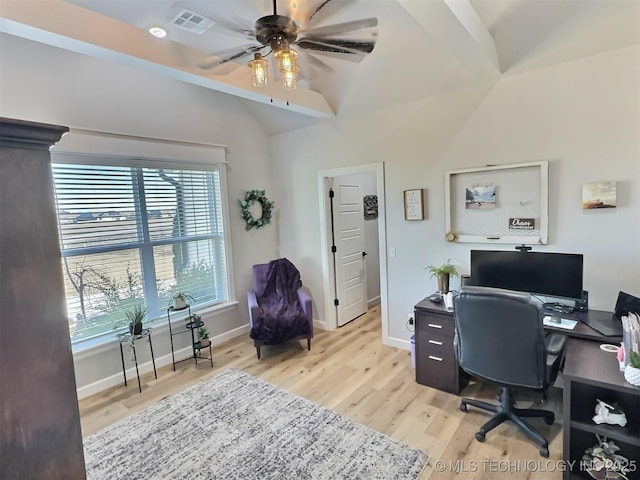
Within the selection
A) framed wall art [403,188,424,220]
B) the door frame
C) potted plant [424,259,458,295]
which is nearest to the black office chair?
potted plant [424,259,458,295]

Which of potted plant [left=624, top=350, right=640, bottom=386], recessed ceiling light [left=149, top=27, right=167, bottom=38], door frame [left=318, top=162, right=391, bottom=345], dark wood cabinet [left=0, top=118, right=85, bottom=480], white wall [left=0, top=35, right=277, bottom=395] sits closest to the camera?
dark wood cabinet [left=0, top=118, right=85, bottom=480]

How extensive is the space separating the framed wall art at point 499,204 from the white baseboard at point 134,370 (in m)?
2.83

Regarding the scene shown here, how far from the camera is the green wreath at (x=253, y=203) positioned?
13.7ft

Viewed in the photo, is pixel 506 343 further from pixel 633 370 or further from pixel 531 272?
pixel 531 272

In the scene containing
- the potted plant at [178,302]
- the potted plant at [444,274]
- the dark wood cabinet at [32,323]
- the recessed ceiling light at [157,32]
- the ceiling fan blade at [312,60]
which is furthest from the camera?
the potted plant at [178,302]

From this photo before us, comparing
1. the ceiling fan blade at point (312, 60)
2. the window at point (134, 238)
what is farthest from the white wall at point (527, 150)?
the window at point (134, 238)

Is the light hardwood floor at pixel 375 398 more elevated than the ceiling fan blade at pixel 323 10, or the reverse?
the ceiling fan blade at pixel 323 10

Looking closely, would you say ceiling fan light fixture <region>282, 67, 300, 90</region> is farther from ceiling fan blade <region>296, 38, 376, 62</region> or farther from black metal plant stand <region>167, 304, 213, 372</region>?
black metal plant stand <region>167, 304, 213, 372</region>

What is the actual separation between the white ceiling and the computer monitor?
1485mm

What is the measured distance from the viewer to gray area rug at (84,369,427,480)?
A: 2029 millimetres

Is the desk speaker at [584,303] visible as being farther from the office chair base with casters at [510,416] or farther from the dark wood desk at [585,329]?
the office chair base with casters at [510,416]

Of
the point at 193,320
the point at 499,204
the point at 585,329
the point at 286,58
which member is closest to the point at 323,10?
the point at 286,58

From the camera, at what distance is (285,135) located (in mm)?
4352

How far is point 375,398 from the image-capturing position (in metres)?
2.76
